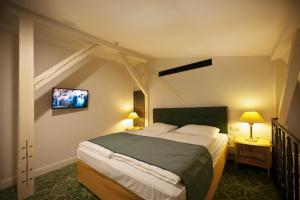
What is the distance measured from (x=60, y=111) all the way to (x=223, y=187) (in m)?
3.36

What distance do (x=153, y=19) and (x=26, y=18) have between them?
1.77 metres

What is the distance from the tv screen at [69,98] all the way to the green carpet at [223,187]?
135cm

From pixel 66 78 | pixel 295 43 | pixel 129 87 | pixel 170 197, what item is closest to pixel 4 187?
pixel 66 78

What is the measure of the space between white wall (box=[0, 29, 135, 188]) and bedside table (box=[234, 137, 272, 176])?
3147mm

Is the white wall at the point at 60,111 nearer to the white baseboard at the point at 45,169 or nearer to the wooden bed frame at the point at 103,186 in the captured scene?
the white baseboard at the point at 45,169

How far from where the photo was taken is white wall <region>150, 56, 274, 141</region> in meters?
2.96

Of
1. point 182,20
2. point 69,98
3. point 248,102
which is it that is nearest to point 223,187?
point 248,102

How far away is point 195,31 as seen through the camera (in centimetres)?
230

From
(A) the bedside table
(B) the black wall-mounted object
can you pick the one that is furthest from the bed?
(B) the black wall-mounted object

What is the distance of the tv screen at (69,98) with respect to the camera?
293 centimetres

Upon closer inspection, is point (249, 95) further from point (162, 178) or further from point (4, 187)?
point (4, 187)

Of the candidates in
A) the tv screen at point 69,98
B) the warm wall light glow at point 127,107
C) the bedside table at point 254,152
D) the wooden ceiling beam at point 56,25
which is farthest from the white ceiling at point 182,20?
the warm wall light glow at point 127,107

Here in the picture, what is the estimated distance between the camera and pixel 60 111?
3.09 m

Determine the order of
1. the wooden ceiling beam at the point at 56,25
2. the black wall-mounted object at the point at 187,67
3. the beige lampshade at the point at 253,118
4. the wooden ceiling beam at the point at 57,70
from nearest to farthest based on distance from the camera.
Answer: the wooden ceiling beam at the point at 56,25 < the wooden ceiling beam at the point at 57,70 < the beige lampshade at the point at 253,118 < the black wall-mounted object at the point at 187,67
